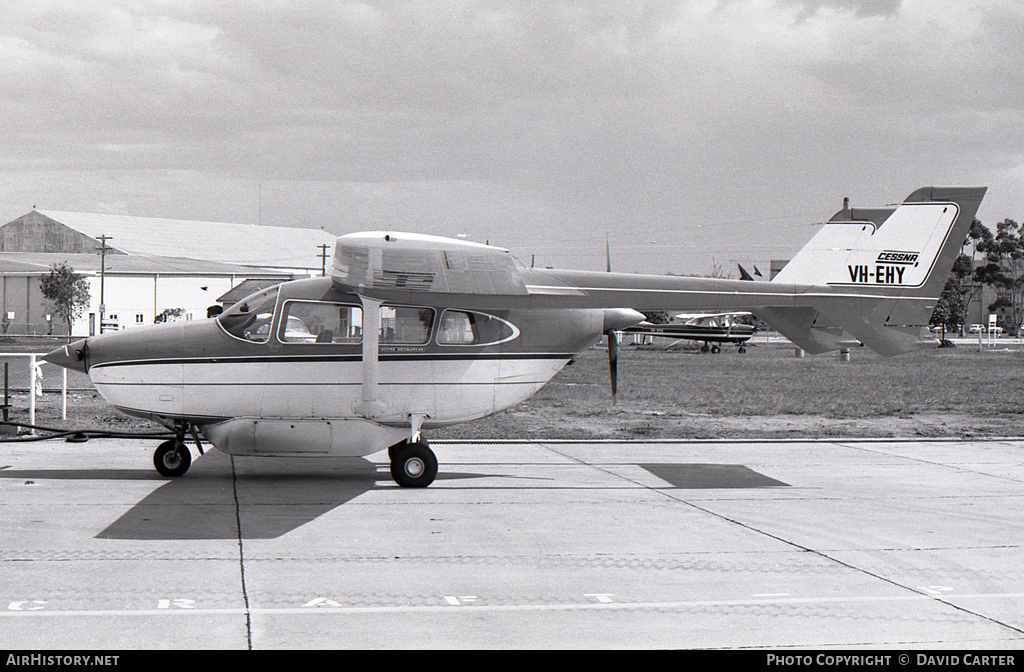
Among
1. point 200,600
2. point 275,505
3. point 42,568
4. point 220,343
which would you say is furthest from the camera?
→ point 220,343

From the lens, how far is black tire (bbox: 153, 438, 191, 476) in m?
11.9

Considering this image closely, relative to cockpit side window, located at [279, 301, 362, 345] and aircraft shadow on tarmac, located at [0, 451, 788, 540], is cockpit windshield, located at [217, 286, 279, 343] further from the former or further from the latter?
aircraft shadow on tarmac, located at [0, 451, 788, 540]

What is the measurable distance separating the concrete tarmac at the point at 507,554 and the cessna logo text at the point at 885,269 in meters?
2.63

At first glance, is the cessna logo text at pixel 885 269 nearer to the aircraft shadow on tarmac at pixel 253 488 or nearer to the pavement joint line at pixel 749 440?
the aircraft shadow on tarmac at pixel 253 488

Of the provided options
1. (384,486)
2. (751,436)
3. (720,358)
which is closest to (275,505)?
(384,486)

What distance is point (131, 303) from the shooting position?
298ft

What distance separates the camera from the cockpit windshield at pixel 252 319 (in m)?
11.6

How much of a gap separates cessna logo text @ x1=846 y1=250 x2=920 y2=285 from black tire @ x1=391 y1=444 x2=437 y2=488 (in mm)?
6306

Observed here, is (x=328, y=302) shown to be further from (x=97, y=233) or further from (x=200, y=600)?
(x=97, y=233)

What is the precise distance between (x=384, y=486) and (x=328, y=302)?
2309 millimetres

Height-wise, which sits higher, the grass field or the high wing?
the high wing

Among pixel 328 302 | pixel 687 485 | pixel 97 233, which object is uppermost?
pixel 97 233

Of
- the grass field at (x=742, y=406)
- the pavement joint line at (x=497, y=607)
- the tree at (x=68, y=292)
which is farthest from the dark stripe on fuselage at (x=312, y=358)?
the tree at (x=68, y=292)

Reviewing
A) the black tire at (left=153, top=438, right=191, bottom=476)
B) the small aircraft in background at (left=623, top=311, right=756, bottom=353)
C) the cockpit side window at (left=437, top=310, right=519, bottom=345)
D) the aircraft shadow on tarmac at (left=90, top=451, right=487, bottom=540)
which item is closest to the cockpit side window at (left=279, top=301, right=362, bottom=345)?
the cockpit side window at (left=437, top=310, right=519, bottom=345)
